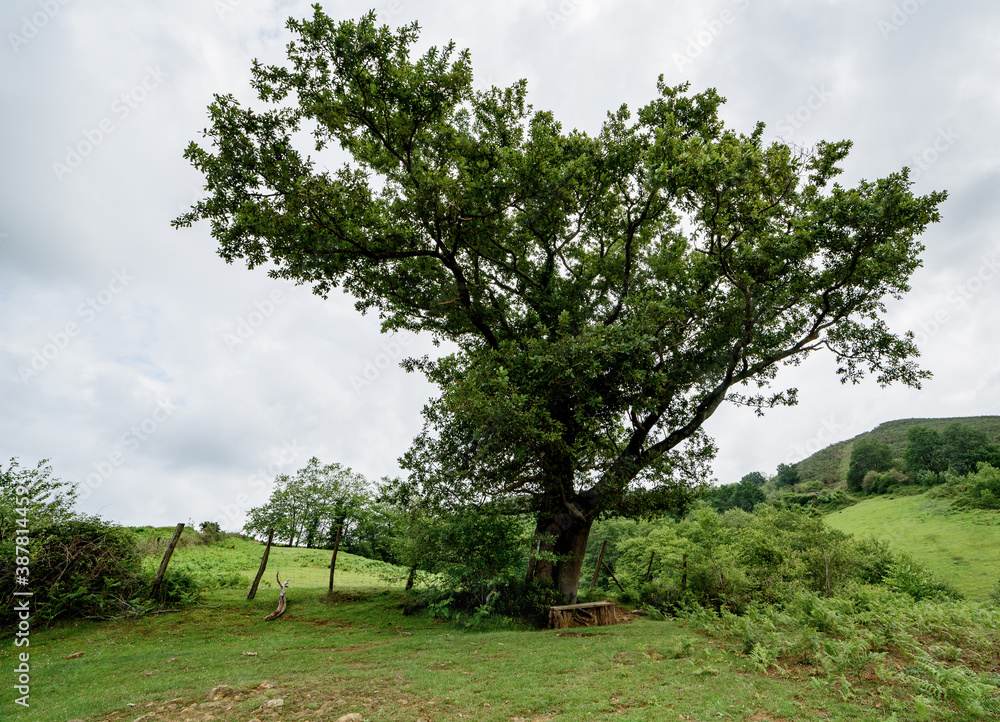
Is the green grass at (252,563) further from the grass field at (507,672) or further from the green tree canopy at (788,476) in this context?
the green tree canopy at (788,476)

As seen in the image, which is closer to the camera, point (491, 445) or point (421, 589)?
point (491, 445)

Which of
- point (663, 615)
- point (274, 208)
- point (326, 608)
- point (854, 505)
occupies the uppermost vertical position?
point (274, 208)

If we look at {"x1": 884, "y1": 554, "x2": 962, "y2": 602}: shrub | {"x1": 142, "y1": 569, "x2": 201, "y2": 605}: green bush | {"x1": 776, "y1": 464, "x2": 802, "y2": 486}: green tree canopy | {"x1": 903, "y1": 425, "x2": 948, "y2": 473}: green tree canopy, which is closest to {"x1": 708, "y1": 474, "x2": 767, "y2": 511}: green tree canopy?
{"x1": 903, "y1": 425, "x2": 948, "y2": 473}: green tree canopy

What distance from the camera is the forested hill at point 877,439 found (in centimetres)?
9042

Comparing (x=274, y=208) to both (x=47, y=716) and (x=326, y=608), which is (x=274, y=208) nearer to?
(x=47, y=716)

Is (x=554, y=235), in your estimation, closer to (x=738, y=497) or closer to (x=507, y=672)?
(x=507, y=672)

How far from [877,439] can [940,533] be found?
7665cm

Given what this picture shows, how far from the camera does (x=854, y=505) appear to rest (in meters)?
60.7

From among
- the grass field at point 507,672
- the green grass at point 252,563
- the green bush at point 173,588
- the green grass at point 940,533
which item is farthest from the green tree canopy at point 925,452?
the green bush at point 173,588

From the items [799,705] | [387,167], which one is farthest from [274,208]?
[799,705]

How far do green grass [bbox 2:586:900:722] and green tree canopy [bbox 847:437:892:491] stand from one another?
247 ft

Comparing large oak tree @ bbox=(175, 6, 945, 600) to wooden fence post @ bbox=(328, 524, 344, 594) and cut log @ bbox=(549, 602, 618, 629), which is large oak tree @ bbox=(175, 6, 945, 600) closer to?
cut log @ bbox=(549, 602, 618, 629)

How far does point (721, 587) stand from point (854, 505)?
57820mm

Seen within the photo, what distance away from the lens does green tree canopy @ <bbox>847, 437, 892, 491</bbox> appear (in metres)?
69.4
